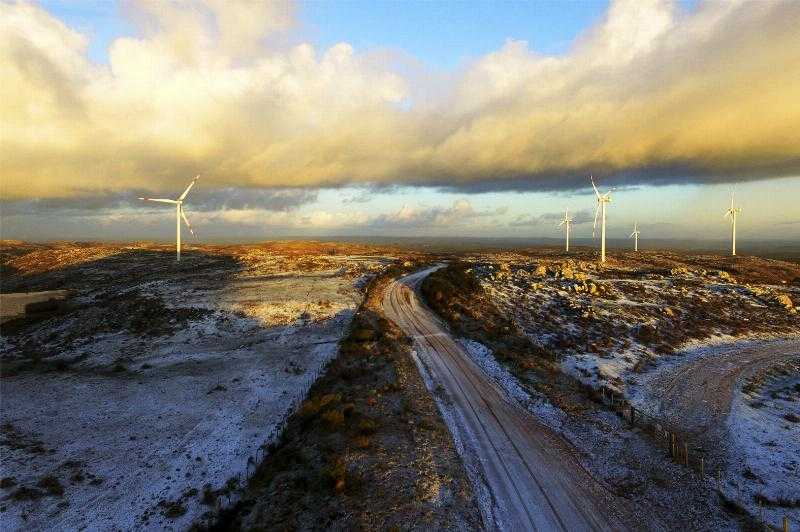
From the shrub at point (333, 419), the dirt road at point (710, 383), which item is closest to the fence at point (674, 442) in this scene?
the dirt road at point (710, 383)

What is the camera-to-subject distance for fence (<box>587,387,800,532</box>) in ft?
64.0

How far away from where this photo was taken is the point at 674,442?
83.6ft

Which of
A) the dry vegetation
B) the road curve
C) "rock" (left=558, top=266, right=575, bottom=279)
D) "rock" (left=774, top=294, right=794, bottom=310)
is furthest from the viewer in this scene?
"rock" (left=558, top=266, right=575, bottom=279)

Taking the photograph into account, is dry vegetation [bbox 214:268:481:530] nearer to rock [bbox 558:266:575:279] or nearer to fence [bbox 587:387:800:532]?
fence [bbox 587:387:800:532]

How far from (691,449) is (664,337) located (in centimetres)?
2987

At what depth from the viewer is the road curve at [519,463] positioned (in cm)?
1872

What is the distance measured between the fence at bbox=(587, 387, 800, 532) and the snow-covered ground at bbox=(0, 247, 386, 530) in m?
25.7

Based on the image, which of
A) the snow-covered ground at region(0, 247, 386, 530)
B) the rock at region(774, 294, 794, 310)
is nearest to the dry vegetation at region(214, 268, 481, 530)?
the snow-covered ground at region(0, 247, 386, 530)

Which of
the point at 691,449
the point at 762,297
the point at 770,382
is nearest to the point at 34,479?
the point at 691,449

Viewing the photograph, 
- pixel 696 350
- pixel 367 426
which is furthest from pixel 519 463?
pixel 696 350

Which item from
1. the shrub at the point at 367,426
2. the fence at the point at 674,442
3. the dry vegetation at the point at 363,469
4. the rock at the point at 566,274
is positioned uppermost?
the rock at the point at 566,274

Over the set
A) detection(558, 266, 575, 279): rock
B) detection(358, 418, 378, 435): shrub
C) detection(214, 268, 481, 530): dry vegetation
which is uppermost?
detection(558, 266, 575, 279): rock

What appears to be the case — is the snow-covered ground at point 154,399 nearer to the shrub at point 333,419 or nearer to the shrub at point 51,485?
the shrub at point 51,485

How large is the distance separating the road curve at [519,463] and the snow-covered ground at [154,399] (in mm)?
13499
